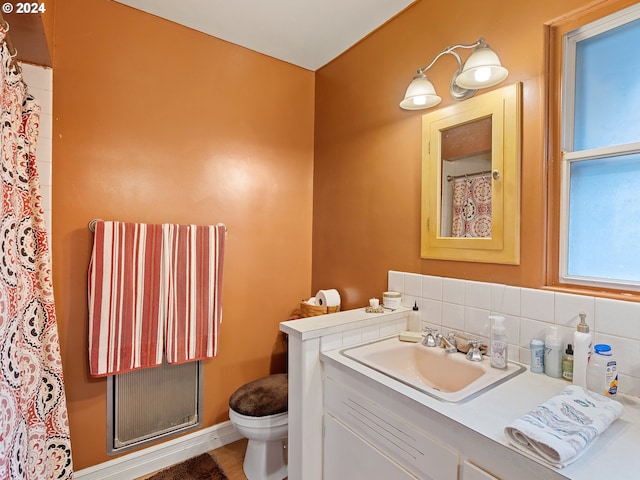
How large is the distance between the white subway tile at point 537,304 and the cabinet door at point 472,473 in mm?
621

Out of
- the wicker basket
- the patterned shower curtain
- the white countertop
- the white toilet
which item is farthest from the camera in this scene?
the wicker basket

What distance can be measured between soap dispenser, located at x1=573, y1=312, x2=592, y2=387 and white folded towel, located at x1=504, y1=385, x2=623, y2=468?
0.13 meters

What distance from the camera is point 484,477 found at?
0.80m

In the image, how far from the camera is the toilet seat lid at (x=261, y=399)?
64.8 inches

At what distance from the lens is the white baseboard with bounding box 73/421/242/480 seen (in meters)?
1.67

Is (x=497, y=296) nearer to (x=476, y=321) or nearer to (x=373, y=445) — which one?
(x=476, y=321)

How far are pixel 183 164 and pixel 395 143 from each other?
121cm

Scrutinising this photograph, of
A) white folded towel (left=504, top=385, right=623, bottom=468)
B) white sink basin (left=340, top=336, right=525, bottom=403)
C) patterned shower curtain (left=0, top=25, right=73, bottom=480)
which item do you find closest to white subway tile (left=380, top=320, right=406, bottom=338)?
white sink basin (left=340, top=336, right=525, bottom=403)

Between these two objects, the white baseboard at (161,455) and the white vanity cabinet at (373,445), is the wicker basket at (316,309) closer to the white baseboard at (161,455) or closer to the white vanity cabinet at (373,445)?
the white vanity cabinet at (373,445)

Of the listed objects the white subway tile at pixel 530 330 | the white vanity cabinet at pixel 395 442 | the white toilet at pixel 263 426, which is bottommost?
the white toilet at pixel 263 426

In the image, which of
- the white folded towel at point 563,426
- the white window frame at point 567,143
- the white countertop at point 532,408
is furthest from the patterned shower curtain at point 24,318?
the white window frame at point 567,143

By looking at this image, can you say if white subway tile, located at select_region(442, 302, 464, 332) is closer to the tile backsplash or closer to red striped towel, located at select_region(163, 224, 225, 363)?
the tile backsplash

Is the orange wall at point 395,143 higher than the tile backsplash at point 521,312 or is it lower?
higher

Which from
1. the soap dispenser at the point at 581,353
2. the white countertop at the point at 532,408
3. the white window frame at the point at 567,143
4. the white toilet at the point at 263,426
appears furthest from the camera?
the white toilet at the point at 263,426
